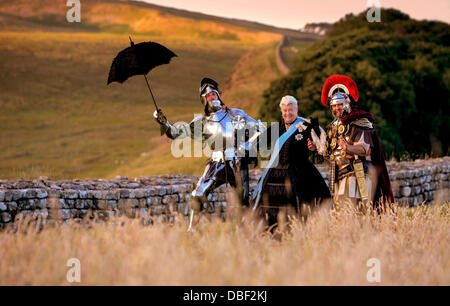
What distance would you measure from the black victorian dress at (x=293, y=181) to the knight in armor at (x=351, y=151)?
0.18 m

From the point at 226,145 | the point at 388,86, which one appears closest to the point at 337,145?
the point at 226,145

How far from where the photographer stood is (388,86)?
24.8 meters

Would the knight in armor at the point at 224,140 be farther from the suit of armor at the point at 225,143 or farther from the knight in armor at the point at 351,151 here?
the knight in armor at the point at 351,151

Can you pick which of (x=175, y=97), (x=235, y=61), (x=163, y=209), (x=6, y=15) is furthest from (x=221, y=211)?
(x=6, y=15)

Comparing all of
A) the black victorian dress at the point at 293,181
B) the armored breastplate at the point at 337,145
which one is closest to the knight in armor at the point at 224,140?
the black victorian dress at the point at 293,181

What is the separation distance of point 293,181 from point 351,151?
83 cm

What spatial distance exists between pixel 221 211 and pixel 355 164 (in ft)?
14.7

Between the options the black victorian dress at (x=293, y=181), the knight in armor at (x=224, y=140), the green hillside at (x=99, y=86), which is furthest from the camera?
the green hillside at (x=99, y=86)

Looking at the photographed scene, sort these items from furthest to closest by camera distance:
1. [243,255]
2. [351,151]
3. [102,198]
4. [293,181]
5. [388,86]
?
[388,86] → [102,198] → [351,151] → [293,181] → [243,255]

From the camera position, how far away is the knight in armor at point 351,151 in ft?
26.8

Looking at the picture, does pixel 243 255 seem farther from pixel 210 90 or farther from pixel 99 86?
pixel 99 86

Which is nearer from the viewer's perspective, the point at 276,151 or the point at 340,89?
the point at 276,151

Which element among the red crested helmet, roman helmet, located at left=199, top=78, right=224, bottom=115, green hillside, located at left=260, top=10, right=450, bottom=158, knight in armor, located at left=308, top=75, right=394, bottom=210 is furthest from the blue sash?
green hillside, located at left=260, top=10, right=450, bottom=158
